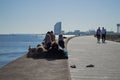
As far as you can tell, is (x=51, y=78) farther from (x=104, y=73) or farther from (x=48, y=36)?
(x=48, y=36)

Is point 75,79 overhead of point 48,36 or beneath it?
beneath

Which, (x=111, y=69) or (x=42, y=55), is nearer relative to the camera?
(x=111, y=69)

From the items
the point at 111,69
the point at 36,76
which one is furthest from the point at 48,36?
the point at 36,76

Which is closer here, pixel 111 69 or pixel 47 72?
pixel 47 72

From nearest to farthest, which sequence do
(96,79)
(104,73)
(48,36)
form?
(96,79)
(104,73)
(48,36)

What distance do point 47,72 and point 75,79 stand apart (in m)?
0.87

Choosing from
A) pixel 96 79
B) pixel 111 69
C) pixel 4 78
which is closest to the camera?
pixel 4 78

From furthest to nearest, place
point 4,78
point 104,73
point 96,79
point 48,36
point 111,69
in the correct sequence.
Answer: point 48,36, point 111,69, point 104,73, point 96,79, point 4,78

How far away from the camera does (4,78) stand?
26.0 ft

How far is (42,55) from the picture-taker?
14133 mm

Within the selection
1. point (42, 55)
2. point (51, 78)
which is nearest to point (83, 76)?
point (51, 78)

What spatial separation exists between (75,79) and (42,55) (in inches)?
205

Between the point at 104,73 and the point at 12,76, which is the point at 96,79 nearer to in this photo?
the point at 104,73

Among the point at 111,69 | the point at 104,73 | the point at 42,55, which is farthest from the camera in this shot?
the point at 42,55
